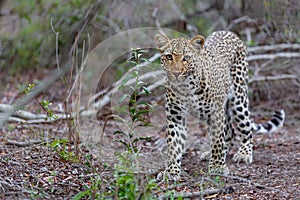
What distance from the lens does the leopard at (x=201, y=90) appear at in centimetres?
646

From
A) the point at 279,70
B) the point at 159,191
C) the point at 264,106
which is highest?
the point at 279,70

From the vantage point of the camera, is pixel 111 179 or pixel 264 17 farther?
pixel 264 17

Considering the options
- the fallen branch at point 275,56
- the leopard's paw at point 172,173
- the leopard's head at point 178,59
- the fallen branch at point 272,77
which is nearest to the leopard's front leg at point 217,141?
the leopard's paw at point 172,173

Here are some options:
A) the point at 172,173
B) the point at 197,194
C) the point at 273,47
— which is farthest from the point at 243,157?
the point at 273,47

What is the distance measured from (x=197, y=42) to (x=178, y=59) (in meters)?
0.51

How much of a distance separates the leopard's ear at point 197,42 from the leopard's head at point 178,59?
0.17ft

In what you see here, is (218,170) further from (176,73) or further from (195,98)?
(176,73)

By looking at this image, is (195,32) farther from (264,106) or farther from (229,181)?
(229,181)

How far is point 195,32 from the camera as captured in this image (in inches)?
469

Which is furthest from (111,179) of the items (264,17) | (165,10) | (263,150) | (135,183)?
(165,10)

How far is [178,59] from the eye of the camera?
6344mm

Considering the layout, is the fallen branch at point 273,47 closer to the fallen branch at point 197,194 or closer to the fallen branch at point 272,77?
the fallen branch at point 272,77

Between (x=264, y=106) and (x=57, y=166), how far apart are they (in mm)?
5264

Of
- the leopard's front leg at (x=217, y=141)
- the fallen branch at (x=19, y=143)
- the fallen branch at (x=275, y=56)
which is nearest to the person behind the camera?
the leopard's front leg at (x=217, y=141)
